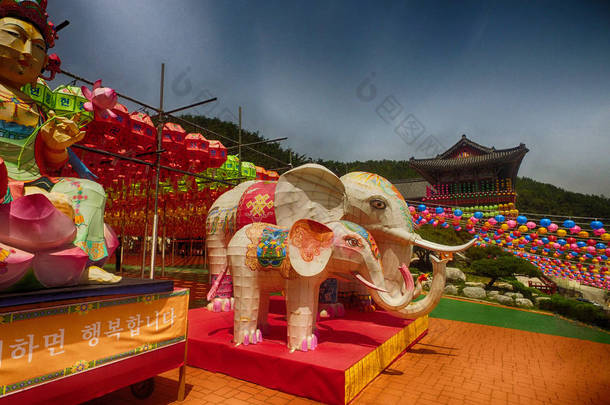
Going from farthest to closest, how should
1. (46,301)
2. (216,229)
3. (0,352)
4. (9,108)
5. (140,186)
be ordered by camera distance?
(140,186) → (216,229) → (9,108) → (46,301) → (0,352)

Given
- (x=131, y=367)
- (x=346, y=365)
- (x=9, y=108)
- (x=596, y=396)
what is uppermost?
(x=9, y=108)

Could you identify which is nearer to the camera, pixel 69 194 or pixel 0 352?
pixel 0 352

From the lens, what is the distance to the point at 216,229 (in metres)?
5.55

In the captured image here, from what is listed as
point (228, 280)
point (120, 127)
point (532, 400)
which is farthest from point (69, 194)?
point (532, 400)

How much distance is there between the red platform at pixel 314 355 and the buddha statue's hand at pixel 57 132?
101 inches

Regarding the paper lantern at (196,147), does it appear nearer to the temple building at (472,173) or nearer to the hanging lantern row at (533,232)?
the hanging lantern row at (533,232)

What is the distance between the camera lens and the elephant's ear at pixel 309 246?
331cm

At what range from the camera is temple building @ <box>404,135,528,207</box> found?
19.0 m

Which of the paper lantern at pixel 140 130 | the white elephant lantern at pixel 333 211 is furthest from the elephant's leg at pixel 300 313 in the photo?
the paper lantern at pixel 140 130

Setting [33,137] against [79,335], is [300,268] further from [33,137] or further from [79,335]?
[33,137]

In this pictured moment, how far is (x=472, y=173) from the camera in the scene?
21.0m

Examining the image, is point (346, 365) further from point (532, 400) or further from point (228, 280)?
point (228, 280)

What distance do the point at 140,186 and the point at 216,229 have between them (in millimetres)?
5324

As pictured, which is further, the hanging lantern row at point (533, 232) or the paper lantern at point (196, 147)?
the paper lantern at point (196, 147)
